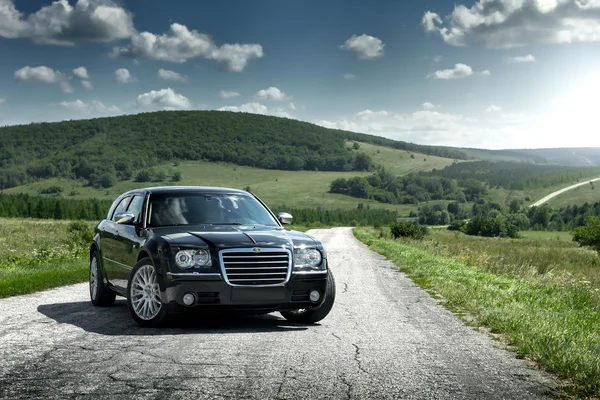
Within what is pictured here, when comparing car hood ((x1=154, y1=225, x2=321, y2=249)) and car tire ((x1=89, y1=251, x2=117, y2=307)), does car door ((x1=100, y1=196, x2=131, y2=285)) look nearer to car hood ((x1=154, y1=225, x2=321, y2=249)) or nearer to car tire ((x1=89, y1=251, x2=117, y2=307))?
car tire ((x1=89, y1=251, x2=117, y2=307))

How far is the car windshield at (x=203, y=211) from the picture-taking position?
30.5ft

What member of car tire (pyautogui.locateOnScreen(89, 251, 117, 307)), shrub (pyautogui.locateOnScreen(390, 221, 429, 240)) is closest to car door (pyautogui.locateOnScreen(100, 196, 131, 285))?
car tire (pyautogui.locateOnScreen(89, 251, 117, 307))

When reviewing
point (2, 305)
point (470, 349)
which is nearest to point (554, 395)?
point (470, 349)

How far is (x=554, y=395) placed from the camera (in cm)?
548

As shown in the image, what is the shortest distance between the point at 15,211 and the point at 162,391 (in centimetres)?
14945

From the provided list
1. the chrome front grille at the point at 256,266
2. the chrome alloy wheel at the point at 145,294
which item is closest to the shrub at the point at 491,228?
the chrome front grille at the point at 256,266

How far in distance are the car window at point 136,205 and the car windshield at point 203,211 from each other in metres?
0.22

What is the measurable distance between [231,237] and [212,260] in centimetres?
40

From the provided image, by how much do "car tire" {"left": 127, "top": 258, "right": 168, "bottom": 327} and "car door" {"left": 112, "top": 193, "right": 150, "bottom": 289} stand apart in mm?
397

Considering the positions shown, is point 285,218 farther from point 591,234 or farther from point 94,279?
point 591,234

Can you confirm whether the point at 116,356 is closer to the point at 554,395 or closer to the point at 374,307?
the point at 554,395

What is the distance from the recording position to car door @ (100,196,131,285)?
32.7 feet

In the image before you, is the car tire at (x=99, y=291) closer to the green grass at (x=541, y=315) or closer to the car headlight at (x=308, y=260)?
the car headlight at (x=308, y=260)

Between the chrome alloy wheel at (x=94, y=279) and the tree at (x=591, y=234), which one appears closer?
the chrome alloy wheel at (x=94, y=279)
